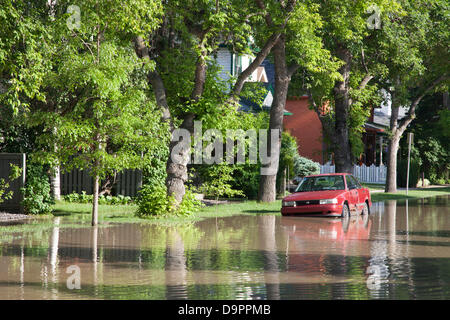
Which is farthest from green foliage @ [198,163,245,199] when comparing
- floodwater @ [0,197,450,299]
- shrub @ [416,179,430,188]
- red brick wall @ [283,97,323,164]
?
shrub @ [416,179,430,188]

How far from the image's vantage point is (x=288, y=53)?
28594 mm

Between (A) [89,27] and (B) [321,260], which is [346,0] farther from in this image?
(B) [321,260]

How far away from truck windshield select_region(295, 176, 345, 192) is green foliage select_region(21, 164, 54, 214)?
8.24 m

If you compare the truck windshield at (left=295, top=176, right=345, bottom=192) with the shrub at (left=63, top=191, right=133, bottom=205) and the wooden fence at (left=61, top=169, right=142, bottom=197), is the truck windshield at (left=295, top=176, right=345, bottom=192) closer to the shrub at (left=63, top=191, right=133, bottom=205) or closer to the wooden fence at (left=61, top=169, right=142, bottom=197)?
the shrub at (left=63, top=191, right=133, bottom=205)

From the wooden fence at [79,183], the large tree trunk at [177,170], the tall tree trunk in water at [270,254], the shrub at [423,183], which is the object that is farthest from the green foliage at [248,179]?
the shrub at [423,183]

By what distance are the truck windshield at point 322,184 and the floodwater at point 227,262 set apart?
11.6 ft

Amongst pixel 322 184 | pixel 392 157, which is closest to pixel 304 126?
pixel 392 157

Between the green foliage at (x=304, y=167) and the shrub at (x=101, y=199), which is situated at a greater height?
the green foliage at (x=304, y=167)

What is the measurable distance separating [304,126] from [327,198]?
2985 centimetres

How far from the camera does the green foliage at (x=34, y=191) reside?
21.1m

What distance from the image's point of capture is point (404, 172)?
A: 159ft

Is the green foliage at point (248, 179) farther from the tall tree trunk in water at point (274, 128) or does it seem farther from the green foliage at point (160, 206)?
the green foliage at point (160, 206)

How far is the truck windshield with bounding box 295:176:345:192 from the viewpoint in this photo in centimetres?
2353
